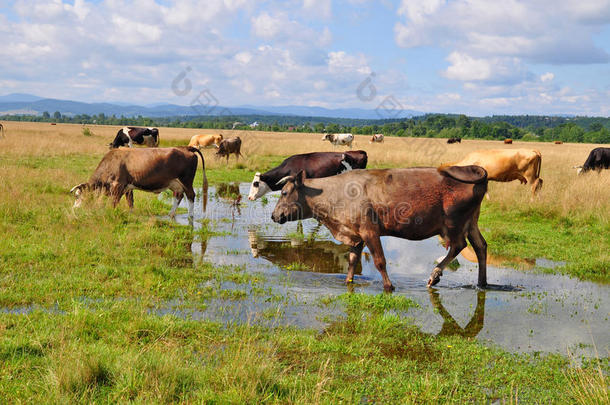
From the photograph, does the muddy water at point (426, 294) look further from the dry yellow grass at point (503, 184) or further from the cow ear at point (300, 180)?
the dry yellow grass at point (503, 184)

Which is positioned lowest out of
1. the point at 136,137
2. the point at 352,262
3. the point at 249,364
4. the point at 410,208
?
the point at 352,262

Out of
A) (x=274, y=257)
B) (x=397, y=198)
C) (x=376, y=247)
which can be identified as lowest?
(x=274, y=257)

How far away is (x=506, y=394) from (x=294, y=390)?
1871 millimetres

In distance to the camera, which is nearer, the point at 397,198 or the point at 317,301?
the point at 317,301

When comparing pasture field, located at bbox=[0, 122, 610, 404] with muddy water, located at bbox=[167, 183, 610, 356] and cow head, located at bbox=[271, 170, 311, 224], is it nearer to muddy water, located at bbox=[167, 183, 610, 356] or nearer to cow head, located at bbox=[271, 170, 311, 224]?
muddy water, located at bbox=[167, 183, 610, 356]

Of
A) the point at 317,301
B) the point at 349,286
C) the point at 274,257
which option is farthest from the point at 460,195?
the point at 274,257

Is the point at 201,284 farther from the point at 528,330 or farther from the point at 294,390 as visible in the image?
the point at 528,330

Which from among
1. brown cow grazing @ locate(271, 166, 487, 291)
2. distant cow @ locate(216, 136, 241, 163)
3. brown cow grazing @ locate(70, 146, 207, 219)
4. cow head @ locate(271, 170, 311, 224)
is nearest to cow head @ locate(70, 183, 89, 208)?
brown cow grazing @ locate(70, 146, 207, 219)

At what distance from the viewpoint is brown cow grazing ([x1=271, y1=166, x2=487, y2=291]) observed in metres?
7.52

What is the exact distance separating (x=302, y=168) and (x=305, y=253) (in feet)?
13.2

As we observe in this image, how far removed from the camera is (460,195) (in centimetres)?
752

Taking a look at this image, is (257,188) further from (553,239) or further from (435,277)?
(553,239)

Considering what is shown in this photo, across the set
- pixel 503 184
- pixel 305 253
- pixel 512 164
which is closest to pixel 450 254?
pixel 305 253

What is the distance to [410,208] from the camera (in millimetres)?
7512
